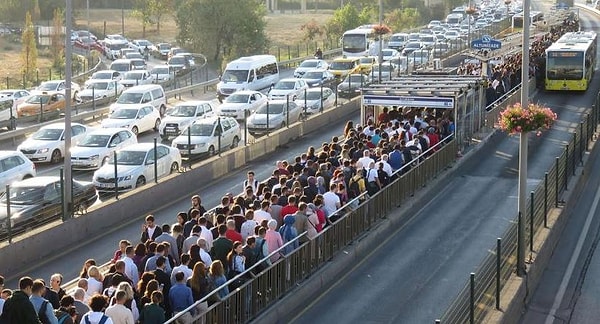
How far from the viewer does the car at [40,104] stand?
150ft

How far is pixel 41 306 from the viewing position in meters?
12.6

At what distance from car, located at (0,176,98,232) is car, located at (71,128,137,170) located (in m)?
6.29

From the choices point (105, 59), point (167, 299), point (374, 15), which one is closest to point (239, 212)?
point (167, 299)

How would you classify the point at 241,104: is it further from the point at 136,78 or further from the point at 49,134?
the point at 136,78

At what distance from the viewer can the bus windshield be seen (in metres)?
48.9

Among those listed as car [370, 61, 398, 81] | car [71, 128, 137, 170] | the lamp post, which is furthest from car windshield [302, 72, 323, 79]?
the lamp post

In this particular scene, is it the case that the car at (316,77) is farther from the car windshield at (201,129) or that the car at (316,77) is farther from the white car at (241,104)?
the car windshield at (201,129)

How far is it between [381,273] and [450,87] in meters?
13.3

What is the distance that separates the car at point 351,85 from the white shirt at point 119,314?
34.4m

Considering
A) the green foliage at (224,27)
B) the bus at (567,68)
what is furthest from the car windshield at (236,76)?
the green foliage at (224,27)

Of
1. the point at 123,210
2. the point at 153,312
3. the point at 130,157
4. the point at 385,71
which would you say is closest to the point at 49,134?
the point at 130,157

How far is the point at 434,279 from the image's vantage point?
65.0 feet

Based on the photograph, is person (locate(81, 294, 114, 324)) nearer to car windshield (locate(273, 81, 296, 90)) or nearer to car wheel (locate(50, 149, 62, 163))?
car wheel (locate(50, 149, 62, 163))

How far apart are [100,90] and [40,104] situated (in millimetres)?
6862
